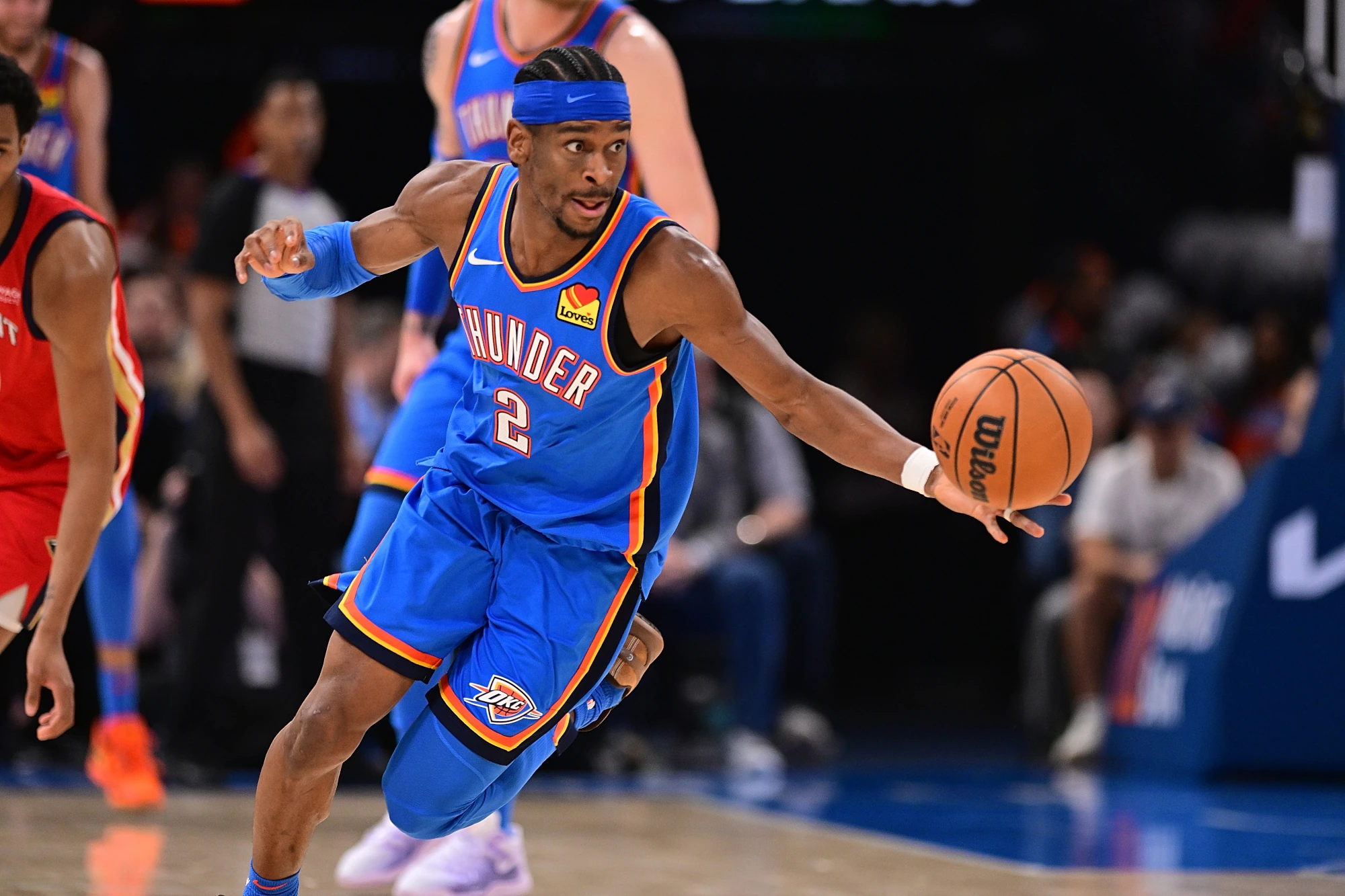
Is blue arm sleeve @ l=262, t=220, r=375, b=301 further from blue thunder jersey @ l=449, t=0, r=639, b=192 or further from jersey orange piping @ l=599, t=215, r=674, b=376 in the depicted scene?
blue thunder jersey @ l=449, t=0, r=639, b=192

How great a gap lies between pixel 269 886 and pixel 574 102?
173 centimetres

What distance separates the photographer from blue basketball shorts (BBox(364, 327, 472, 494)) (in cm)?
453

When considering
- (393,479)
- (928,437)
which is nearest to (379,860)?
(393,479)

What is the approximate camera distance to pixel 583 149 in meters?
3.64

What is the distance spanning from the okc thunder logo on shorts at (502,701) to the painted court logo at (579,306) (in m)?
0.76

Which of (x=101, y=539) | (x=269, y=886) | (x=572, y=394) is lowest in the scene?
(x=269, y=886)

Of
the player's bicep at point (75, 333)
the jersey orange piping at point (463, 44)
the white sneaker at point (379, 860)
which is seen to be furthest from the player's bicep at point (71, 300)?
the white sneaker at point (379, 860)

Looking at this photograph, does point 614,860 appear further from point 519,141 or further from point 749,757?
point 749,757

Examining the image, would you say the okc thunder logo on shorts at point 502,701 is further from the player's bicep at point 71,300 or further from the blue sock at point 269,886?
the player's bicep at point 71,300

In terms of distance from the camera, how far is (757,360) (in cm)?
358

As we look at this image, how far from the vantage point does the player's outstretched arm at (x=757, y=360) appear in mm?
3570

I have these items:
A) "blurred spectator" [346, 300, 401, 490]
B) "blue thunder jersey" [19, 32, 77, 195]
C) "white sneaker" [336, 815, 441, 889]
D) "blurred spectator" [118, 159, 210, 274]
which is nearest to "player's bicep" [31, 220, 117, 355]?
"white sneaker" [336, 815, 441, 889]

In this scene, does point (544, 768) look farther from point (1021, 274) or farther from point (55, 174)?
point (1021, 274)

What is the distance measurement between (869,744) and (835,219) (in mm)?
6118
